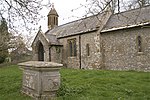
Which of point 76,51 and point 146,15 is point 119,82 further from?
point 76,51

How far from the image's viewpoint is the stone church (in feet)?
63.2

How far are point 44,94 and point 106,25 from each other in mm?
16363

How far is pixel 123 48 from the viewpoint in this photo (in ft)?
67.9

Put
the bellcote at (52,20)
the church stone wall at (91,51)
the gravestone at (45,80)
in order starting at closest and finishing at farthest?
1. the gravestone at (45,80)
2. the church stone wall at (91,51)
3. the bellcote at (52,20)

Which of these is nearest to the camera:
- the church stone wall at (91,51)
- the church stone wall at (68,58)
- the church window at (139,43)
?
the church window at (139,43)

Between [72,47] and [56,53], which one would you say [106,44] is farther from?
[56,53]

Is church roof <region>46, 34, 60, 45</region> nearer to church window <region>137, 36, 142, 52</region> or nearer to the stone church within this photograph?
the stone church

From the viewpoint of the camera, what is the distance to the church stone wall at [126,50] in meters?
18.9

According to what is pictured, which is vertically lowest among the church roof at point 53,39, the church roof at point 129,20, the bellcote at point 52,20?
the church roof at point 53,39

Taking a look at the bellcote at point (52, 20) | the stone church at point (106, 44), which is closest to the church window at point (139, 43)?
the stone church at point (106, 44)

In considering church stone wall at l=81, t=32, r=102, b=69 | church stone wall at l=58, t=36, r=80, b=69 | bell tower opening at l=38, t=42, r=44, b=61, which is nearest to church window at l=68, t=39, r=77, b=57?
church stone wall at l=58, t=36, r=80, b=69

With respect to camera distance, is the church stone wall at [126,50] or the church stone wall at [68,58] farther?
the church stone wall at [68,58]

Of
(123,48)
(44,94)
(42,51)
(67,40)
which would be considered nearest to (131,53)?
(123,48)

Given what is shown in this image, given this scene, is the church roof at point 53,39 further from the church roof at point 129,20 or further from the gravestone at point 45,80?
the gravestone at point 45,80
